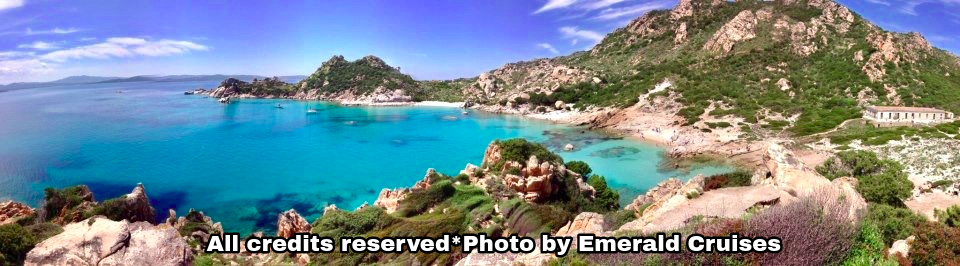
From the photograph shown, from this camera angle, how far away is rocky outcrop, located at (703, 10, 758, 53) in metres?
79.2

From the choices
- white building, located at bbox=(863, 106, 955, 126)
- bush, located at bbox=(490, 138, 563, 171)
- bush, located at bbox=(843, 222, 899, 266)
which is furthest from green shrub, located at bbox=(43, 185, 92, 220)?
white building, located at bbox=(863, 106, 955, 126)

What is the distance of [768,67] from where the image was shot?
2719 inches

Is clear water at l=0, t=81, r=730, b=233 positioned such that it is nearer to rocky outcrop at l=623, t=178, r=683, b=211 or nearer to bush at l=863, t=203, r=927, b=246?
rocky outcrop at l=623, t=178, r=683, b=211

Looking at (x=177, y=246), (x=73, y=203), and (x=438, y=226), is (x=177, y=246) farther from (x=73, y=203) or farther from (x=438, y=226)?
(x=73, y=203)

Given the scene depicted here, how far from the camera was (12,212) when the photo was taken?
19.5m

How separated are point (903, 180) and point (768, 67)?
2328 inches

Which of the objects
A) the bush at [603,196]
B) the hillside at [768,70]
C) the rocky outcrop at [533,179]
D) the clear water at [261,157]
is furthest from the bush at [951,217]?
the hillside at [768,70]

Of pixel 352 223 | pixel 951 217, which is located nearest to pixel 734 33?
pixel 951 217

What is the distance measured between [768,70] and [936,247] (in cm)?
6989

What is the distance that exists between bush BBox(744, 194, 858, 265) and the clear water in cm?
2208

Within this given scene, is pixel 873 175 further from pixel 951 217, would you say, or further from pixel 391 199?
pixel 391 199

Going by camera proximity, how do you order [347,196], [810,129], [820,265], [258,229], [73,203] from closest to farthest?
[820,265] → [73,203] → [258,229] → [347,196] → [810,129]

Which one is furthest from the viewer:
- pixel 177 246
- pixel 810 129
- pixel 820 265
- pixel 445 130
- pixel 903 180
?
pixel 445 130

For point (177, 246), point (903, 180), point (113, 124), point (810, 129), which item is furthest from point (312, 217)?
point (113, 124)
